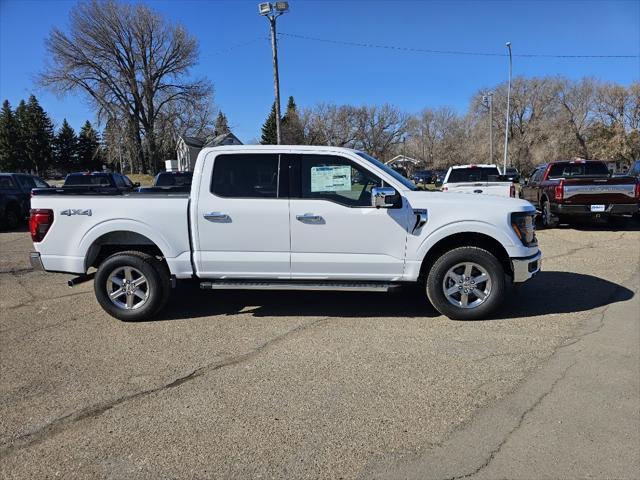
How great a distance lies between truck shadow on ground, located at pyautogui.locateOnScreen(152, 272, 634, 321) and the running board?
291 millimetres

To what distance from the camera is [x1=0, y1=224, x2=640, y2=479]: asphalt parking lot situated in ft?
9.53

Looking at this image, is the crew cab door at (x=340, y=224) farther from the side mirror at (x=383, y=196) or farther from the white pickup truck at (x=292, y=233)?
the side mirror at (x=383, y=196)

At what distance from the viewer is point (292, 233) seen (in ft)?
17.5

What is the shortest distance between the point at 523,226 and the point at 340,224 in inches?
80.7

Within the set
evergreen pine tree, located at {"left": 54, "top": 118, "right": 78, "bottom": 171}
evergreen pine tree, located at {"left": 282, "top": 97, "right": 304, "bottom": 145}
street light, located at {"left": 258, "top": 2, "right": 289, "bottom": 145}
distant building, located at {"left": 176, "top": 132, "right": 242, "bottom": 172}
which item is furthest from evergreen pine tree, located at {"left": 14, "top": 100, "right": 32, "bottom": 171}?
street light, located at {"left": 258, "top": 2, "right": 289, "bottom": 145}

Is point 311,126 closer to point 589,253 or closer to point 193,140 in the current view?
point 193,140

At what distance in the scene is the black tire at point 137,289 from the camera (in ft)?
18.0

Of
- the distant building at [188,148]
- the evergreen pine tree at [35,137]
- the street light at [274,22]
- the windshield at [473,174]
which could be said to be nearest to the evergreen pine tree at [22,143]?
the evergreen pine tree at [35,137]

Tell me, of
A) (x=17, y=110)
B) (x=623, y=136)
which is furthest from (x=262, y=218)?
(x=17, y=110)

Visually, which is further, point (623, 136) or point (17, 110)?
point (17, 110)

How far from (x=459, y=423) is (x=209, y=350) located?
7.96 feet

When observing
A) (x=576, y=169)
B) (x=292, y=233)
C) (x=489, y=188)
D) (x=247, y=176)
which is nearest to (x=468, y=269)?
(x=292, y=233)

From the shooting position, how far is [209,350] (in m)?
4.66

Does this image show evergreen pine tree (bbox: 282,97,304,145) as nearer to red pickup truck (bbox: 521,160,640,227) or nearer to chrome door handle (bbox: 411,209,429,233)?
red pickup truck (bbox: 521,160,640,227)
